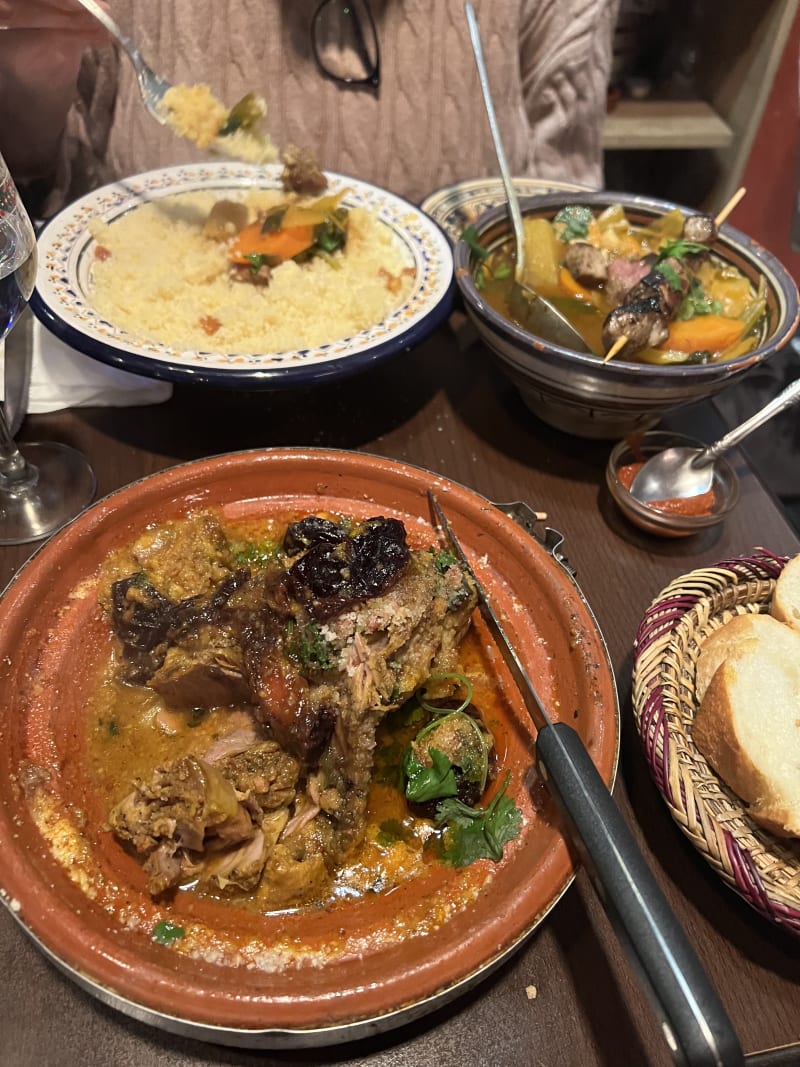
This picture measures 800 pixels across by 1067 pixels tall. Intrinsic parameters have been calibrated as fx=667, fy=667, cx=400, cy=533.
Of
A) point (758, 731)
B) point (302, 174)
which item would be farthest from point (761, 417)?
point (302, 174)

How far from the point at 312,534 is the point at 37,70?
8.23ft

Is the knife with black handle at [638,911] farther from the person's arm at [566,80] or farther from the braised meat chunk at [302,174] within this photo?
the person's arm at [566,80]

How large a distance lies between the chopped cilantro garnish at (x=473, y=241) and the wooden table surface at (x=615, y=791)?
1.31ft

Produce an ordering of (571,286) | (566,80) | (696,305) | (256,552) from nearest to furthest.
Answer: (256,552)
(696,305)
(571,286)
(566,80)

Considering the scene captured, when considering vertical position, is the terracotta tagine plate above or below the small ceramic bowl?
below

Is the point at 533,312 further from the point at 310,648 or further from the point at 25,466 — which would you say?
the point at 25,466

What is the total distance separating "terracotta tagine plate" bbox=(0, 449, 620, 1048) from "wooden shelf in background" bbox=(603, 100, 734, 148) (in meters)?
3.93

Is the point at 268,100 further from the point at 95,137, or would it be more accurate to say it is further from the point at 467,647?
the point at 467,647

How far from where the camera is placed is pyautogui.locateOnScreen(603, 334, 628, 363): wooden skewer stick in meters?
1.88

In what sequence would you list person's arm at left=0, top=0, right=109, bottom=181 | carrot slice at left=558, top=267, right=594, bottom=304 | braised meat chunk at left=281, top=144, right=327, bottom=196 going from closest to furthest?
1. carrot slice at left=558, top=267, right=594, bottom=304
2. person's arm at left=0, top=0, right=109, bottom=181
3. braised meat chunk at left=281, top=144, right=327, bottom=196

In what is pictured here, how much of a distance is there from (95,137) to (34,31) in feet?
2.36

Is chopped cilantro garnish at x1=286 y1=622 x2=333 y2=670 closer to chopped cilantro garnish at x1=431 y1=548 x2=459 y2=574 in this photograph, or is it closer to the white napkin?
chopped cilantro garnish at x1=431 y1=548 x2=459 y2=574

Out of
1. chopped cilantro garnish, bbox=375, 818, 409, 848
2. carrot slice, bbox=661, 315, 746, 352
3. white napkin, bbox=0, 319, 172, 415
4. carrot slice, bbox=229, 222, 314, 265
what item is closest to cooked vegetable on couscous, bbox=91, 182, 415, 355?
carrot slice, bbox=229, 222, 314, 265

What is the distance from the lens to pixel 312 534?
143 cm
